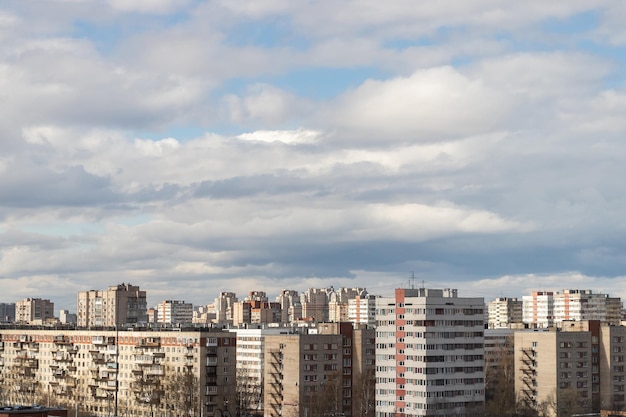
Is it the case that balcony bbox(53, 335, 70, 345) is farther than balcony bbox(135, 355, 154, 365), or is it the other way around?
balcony bbox(53, 335, 70, 345)

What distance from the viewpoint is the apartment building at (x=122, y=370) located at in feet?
513

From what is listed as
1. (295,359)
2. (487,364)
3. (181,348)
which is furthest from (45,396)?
(487,364)

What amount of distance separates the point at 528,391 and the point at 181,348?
52254 mm

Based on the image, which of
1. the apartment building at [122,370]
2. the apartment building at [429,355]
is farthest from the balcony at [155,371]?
the apartment building at [429,355]

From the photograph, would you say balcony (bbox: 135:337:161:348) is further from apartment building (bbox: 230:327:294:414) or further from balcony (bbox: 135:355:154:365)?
apartment building (bbox: 230:327:294:414)

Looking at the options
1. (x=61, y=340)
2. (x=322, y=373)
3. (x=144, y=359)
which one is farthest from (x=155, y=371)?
(x=61, y=340)

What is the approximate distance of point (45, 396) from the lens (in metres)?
181

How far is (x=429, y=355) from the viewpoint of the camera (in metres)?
133

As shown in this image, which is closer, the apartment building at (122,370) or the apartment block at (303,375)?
the apartment block at (303,375)

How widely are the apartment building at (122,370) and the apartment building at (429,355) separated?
29714 millimetres

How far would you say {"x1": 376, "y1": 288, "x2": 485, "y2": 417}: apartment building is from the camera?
133 m

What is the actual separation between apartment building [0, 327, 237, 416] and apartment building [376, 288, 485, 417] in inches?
1170

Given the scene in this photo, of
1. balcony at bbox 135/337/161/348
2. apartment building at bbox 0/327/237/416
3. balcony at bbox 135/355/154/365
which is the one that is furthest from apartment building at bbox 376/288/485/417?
balcony at bbox 135/355/154/365

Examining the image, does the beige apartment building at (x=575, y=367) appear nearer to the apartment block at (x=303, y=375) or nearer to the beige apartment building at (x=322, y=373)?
the beige apartment building at (x=322, y=373)
